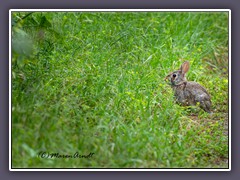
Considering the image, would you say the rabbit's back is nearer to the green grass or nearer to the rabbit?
the rabbit

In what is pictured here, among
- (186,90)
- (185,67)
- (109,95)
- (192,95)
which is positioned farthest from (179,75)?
(109,95)

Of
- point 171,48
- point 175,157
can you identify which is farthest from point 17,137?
point 171,48

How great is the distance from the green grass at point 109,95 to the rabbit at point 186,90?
144 millimetres

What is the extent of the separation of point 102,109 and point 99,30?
6.31ft

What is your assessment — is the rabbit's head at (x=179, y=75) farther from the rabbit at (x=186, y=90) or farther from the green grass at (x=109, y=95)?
the green grass at (x=109, y=95)

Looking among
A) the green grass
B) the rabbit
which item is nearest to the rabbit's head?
the rabbit

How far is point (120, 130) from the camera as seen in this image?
7035 millimetres

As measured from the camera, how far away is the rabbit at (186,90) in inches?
332

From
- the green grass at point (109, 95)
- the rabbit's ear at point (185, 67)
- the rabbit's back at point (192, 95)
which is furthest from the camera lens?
the rabbit's ear at point (185, 67)

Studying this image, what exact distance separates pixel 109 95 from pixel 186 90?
140cm

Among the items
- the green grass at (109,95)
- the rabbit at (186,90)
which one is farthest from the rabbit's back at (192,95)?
the green grass at (109,95)

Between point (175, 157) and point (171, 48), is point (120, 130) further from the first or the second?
point (171, 48)

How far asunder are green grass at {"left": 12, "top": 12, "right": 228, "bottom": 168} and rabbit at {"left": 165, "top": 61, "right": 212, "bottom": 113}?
0.14 m

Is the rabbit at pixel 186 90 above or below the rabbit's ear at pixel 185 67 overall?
below
